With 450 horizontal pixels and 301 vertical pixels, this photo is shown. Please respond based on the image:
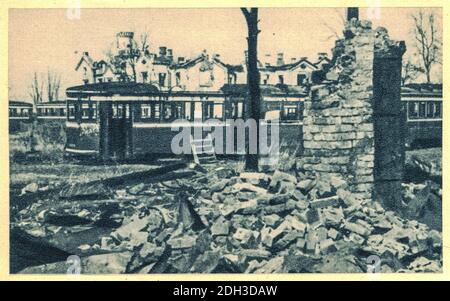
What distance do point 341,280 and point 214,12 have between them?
4553 mm

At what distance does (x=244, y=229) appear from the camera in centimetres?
922

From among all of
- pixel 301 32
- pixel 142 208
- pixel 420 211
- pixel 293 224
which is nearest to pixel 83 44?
pixel 142 208

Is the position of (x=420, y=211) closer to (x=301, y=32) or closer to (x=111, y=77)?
(x=301, y=32)

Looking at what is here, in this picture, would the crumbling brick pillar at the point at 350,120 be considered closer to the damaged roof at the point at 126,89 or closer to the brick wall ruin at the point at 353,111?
the brick wall ruin at the point at 353,111

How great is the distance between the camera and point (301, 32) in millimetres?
9430

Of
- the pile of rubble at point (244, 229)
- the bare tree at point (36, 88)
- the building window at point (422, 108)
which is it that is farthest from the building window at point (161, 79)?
the building window at point (422, 108)

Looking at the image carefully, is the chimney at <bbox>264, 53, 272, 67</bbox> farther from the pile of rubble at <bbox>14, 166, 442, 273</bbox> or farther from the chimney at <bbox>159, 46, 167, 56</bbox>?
the pile of rubble at <bbox>14, 166, 442, 273</bbox>

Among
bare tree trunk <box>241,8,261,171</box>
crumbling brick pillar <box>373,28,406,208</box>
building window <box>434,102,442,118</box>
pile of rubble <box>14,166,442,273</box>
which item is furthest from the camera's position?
crumbling brick pillar <box>373,28,406,208</box>

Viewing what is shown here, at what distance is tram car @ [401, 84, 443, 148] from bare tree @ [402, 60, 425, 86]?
0.14 metres

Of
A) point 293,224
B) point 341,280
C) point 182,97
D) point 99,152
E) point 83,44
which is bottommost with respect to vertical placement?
point 341,280

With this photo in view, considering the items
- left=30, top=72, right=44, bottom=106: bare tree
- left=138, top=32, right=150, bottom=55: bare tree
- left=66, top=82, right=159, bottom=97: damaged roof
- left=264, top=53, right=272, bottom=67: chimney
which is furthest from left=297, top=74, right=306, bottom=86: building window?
left=30, top=72, right=44, bottom=106: bare tree

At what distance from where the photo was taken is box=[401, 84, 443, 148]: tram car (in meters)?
9.58

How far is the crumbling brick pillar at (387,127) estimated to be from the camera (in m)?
9.88

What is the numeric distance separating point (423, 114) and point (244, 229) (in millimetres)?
3528
